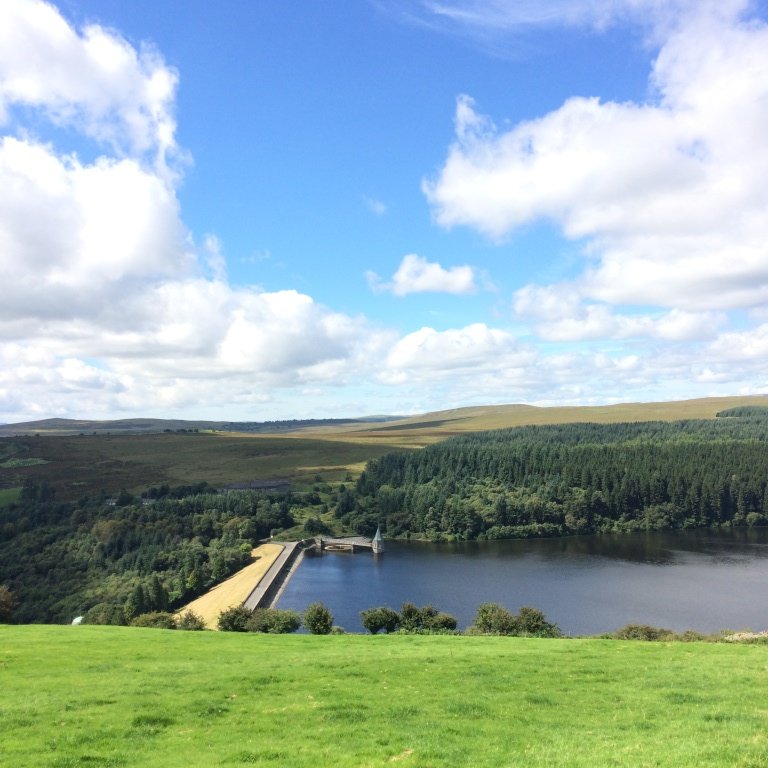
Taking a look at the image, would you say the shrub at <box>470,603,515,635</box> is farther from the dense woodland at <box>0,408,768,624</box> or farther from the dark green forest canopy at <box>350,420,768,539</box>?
the dark green forest canopy at <box>350,420,768,539</box>

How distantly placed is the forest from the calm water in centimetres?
776

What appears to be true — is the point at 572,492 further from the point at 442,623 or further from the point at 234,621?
the point at 234,621

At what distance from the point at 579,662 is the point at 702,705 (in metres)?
7.14

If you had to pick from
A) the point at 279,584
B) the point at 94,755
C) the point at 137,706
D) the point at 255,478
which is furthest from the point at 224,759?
the point at 255,478

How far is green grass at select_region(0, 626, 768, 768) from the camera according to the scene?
12.8 metres

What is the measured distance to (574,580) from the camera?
7956 cm

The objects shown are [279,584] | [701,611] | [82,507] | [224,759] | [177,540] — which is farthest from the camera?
[82,507]

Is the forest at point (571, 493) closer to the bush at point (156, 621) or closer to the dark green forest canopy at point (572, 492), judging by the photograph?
the dark green forest canopy at point (572, 492)

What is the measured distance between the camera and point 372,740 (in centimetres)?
1374

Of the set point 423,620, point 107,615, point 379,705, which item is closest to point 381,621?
point 423,620

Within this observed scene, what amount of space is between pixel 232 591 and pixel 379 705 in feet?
225

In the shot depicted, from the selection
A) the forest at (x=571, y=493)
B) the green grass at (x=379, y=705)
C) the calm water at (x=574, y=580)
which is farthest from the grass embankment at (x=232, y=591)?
the green grass at (x=379, y=705)

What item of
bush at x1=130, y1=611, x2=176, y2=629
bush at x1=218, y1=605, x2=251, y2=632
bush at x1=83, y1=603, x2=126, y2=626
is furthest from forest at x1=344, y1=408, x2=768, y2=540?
bush at x1=130, y1=611, x2=176, y2=629

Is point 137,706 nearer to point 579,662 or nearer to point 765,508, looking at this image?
point 579,662
